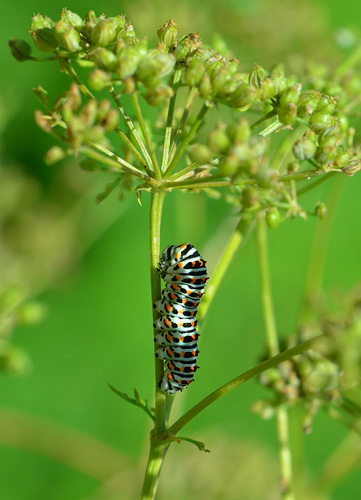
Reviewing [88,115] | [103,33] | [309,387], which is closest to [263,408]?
[309,387]

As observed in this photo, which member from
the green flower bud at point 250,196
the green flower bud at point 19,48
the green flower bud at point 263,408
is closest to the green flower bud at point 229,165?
the green flower bud at point 250,196

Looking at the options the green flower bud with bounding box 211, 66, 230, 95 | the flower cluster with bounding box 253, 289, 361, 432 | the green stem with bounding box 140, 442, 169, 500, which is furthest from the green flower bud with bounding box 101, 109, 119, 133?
the flower cluster with bounding box 253, 289, 361, 432

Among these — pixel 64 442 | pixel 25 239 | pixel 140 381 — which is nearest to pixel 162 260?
pixel 64 442

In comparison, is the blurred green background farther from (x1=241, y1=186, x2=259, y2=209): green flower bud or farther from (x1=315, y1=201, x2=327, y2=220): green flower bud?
(x1=241, y1=186, x2=259, y2=209): green flower bud

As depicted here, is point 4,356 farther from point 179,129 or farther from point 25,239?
point 25,239

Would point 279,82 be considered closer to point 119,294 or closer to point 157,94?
point 157,94

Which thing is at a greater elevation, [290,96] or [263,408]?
[290,96]

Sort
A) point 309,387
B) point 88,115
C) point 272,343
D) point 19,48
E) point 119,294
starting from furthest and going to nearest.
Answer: point 119,294
point 272,343
point 309,387
point 19,48
point 88,115
